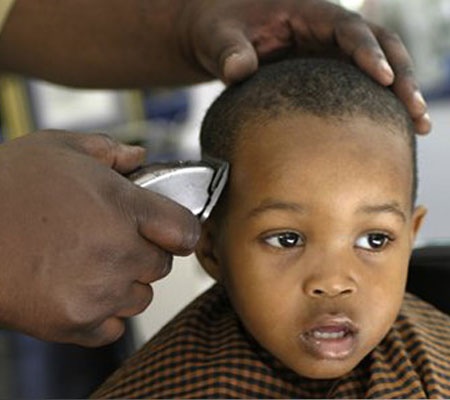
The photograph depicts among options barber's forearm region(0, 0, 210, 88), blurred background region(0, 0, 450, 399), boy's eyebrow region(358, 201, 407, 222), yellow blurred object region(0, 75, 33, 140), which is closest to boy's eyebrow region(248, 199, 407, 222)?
boy's eyebrow region(358, 201, 407, 222)

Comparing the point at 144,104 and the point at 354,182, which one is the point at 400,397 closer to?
the point at 354,182

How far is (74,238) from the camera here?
857mm

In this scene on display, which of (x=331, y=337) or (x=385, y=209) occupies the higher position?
(x=385, y=209)

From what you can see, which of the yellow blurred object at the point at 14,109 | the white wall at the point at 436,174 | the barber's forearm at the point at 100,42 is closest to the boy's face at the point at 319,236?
the barber's forearm at the point at 100,42

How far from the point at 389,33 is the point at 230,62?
11.1 inches

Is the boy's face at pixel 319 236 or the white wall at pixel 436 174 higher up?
the boy's face at pixel 319 236

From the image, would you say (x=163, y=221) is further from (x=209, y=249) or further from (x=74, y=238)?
(x=209, y=249)

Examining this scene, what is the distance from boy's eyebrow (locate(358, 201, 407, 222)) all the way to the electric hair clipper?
0.21 m

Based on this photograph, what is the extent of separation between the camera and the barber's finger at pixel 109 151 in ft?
3.13

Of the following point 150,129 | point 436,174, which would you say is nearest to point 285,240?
point 150,129

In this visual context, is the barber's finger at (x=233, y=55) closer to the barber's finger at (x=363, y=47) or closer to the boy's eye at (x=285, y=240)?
the barber's finger at (x=363, y=47)

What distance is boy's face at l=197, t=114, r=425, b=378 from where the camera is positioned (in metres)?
1.12

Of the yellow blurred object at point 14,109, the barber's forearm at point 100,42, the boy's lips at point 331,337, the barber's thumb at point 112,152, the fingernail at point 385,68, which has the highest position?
the fingernail at point 385,68

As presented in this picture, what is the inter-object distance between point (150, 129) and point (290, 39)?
6.85 feet
